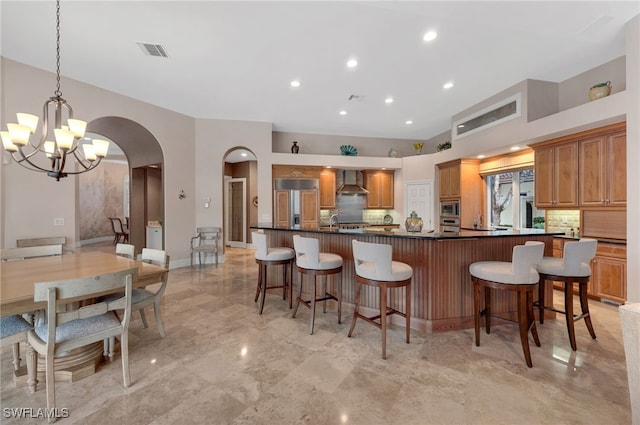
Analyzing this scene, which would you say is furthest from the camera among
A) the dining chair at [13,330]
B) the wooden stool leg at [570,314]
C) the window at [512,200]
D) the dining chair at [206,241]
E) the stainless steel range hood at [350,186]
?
the stainless steel range hood at [350,186]

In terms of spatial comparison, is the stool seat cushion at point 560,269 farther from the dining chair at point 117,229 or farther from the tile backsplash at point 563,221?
the dining chair at point 117,229

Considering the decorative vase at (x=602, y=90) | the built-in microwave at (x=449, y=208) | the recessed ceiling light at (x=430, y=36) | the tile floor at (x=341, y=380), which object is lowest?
the tile floor at (x=341, y=380)

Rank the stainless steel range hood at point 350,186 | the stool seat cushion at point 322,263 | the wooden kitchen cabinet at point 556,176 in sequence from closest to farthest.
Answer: the stool seat cushion at point 322,263, the wooden kitchen cabinet at point 556,176, the stainless steel range hood at point 350,186

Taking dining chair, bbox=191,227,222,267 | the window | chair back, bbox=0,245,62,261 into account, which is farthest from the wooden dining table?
the window

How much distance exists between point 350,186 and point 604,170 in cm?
508

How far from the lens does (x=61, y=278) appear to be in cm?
204

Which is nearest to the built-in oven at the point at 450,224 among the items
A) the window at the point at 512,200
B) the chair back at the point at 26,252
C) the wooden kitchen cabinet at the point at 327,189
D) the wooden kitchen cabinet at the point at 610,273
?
the window at the point at 512,200

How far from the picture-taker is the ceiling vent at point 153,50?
3.41 metres

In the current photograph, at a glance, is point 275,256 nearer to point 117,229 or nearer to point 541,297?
point 541,297

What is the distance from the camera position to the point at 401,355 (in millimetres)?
2361

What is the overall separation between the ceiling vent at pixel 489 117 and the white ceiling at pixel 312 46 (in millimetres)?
306

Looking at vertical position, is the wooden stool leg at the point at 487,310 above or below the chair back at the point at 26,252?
Answer: below

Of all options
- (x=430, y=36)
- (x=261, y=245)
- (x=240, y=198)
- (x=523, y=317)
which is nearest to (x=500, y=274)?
(x=523, y=317)

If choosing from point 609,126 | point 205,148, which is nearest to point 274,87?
point 205,148
